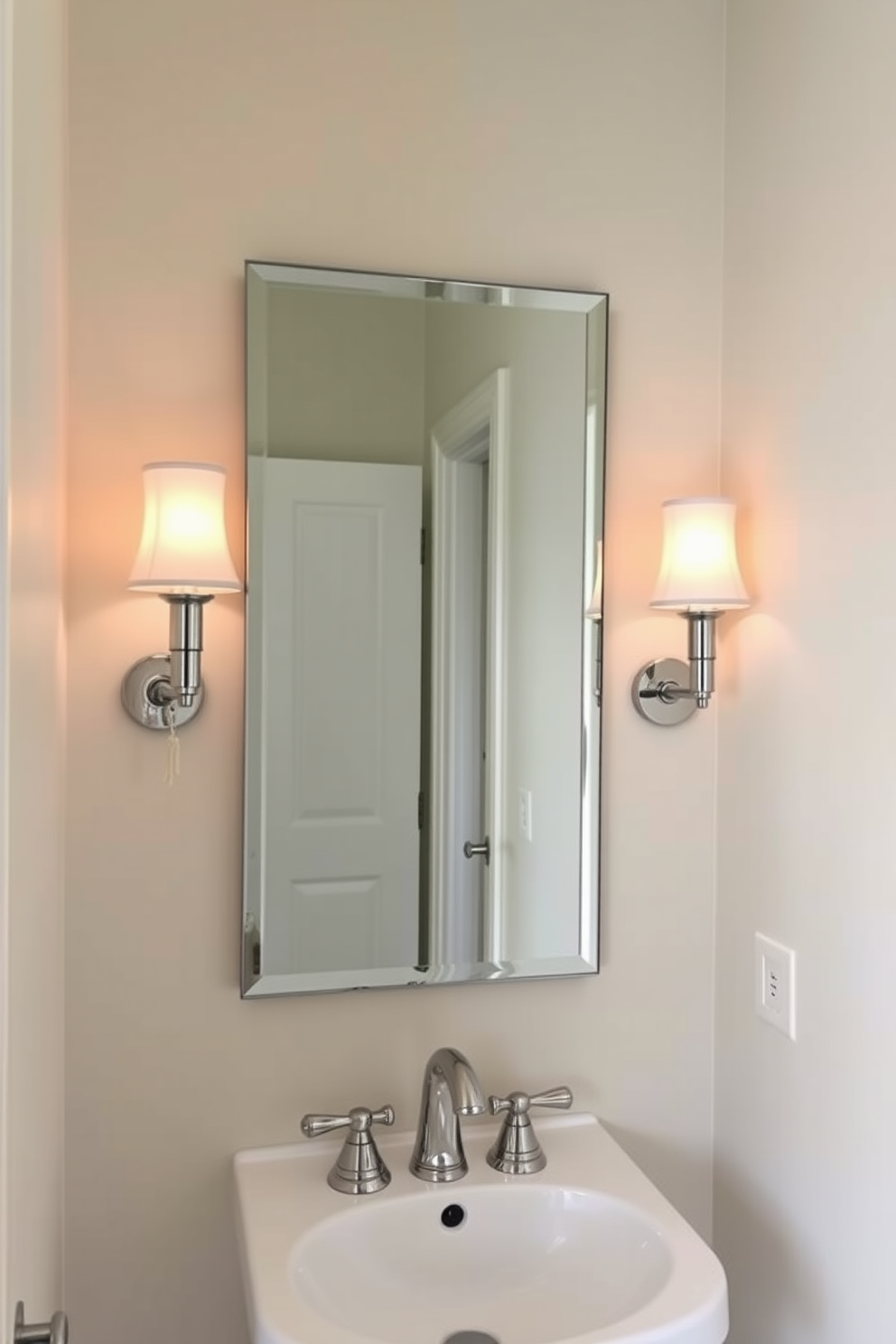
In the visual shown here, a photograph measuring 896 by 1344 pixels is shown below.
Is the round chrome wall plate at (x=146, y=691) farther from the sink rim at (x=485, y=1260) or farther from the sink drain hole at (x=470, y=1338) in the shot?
the sink drain hole at (x=470, y=1338)

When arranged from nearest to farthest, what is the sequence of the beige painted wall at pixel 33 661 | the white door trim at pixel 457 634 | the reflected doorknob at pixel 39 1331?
1. the beige painted wall at pixel 33 661
2. the reflected doorknob at pixel 39 1331
3. the white door trim at pixel 457 634

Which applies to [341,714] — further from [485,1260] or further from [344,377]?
[485,1260]

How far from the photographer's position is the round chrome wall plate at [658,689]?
1.61 meters

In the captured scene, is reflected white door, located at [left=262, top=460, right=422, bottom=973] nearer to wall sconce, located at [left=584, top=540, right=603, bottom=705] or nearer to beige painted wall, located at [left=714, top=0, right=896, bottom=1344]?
wall sconce, located at [left=584, top=540, right=603, bottom=705]

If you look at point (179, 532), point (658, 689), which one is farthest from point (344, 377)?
point (658, 689)

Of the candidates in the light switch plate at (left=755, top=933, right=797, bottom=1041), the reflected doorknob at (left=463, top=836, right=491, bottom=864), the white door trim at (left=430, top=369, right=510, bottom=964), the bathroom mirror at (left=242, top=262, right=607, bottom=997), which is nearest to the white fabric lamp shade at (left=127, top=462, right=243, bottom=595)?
the bathroom mirror at (left=242, top=262, right=607, bottom=997)

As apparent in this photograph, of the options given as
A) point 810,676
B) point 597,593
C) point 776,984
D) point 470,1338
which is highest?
point 597,593

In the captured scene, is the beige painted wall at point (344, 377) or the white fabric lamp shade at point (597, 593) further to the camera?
the white fabric lamp shade at point (597, 593)

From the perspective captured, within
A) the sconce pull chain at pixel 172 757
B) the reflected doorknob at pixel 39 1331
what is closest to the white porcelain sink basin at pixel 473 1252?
the reflected doorknob at pixel 39 1331

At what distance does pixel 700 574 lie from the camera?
1.46 m

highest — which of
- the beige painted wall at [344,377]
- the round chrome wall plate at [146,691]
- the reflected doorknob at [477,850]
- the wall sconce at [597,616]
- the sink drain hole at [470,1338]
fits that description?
the beige painted wall at [344,377]

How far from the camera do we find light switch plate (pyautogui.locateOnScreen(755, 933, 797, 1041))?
142cm

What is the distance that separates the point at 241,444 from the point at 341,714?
1.22 ft

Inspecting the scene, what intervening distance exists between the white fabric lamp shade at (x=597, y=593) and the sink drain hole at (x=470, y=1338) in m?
0.89
